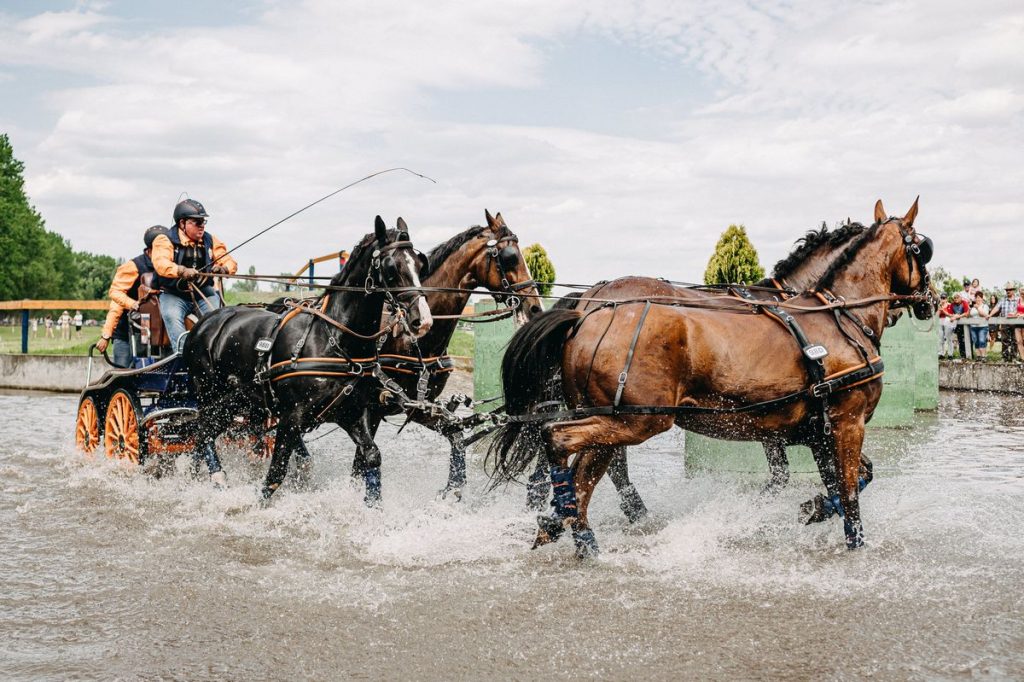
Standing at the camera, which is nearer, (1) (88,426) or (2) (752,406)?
(2) (752,406)

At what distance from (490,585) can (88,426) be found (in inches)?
249

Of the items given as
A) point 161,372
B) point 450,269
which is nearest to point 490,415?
point 450,269

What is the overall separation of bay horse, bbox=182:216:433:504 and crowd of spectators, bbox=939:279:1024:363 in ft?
50.9

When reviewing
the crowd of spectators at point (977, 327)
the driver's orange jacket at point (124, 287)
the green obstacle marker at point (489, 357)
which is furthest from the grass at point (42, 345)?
the crowd of spectators at point (977, 327)

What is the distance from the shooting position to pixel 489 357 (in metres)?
13.5

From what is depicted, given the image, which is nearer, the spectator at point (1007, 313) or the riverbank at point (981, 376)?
the riverbank at point (981, 376)

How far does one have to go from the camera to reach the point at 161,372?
A: 29.7 feet

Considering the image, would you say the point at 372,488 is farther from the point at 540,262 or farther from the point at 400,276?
the point at 540,262

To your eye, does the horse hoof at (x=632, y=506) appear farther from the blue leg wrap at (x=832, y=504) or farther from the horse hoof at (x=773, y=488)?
the blue leg wrap at (x=832, y=504)

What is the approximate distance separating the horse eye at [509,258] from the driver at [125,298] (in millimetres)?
3330

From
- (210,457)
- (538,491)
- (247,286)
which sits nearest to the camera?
(538,491)

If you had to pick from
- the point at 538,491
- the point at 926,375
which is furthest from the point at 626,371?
Answer: the point at 926,375

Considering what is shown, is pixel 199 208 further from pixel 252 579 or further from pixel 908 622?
pixel 908 622

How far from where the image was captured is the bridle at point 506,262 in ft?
26.1
